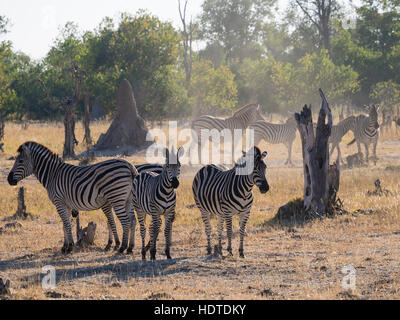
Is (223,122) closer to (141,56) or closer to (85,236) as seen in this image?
(141,56)

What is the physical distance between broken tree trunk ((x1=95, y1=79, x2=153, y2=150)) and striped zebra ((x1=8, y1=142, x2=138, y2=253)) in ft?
47.3

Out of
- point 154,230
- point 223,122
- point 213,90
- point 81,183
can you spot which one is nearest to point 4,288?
point 154,230

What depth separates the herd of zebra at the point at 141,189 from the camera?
Answer: 912 cm

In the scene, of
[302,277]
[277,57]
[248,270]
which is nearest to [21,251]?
[248,270]

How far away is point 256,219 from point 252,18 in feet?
211

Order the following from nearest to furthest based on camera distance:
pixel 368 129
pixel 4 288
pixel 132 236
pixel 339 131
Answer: pixel 4 288 < pixel 132 236 < pixel 368 129 < pixel 339 131

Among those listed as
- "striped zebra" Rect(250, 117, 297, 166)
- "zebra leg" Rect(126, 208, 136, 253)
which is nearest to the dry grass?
"zebra leg" Rect(126, 208, 136, 253)

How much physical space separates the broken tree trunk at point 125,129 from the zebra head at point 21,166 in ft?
47.3

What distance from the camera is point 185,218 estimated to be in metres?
13.5

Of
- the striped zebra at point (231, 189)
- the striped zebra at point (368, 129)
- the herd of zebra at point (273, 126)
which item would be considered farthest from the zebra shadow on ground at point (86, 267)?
the striped zebra at point (368, 129)

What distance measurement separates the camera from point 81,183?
407 inches

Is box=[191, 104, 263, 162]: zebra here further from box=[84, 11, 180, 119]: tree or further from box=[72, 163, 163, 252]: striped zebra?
box=[72, 163, 163, 252]: striped zebra

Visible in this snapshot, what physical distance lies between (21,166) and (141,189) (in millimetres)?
2662
